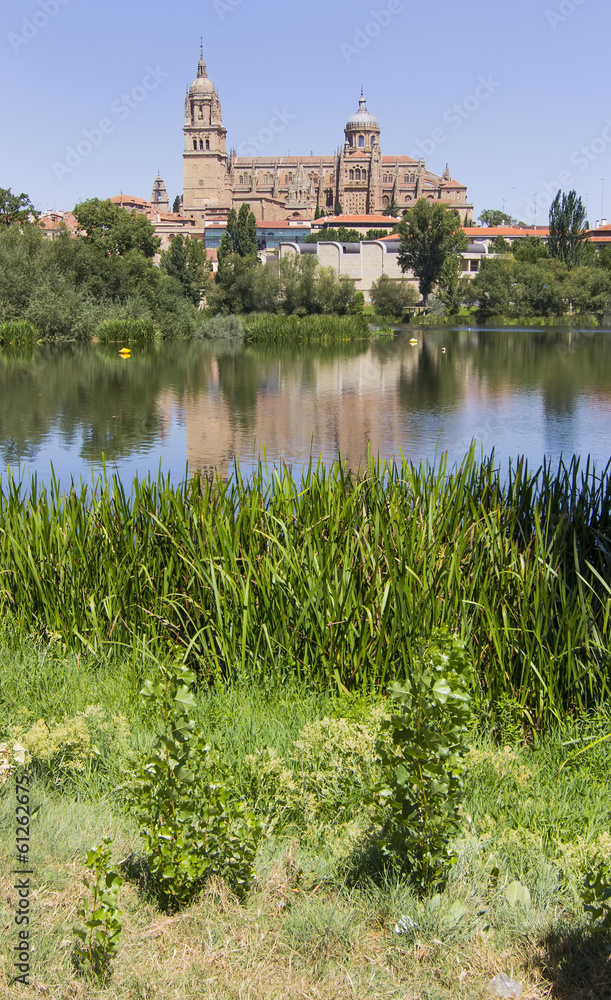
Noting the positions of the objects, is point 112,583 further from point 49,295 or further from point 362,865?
point 49,295

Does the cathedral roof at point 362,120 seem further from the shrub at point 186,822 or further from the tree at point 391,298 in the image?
the shrub at point 186,822

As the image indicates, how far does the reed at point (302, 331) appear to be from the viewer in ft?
119

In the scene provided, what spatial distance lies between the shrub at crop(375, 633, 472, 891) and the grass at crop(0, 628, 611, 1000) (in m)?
0.09

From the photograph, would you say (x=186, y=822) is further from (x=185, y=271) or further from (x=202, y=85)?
(x=202, y=85)

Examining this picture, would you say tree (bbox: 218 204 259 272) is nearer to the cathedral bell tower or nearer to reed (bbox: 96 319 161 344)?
reed (bbox: 96 319 161 344)

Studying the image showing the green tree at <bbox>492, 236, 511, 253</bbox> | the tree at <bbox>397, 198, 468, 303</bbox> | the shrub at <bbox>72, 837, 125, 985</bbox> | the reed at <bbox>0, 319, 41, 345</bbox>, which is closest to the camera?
the shrub at <bbox>72, 837, 125, 985</bbox>

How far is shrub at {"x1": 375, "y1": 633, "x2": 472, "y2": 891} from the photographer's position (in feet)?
6.10

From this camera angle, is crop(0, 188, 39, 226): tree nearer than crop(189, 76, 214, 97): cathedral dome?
Yes

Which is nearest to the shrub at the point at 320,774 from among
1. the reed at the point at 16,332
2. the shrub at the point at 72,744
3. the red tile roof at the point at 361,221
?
the shrub at the point at 72,744

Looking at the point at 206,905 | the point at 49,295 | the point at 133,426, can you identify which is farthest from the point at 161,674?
the point at 49,295

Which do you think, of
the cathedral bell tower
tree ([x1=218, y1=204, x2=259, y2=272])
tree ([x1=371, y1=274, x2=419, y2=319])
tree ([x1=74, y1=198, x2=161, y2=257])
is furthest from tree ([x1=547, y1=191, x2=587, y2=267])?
the cathedral bell tower

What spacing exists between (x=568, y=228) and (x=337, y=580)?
204ft

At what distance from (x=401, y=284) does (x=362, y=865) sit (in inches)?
2163

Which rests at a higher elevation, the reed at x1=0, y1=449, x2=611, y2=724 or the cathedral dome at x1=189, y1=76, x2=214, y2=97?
the cathedral dome at x1=189, y1=76, x2=214, y2=97
